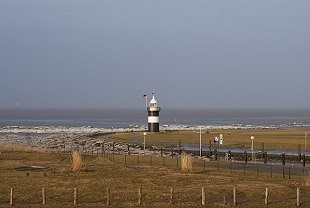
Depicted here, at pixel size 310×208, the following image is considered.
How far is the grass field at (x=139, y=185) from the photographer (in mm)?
32125

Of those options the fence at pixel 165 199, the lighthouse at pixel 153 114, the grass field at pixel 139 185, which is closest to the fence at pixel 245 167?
the grass field at pixel 139 185

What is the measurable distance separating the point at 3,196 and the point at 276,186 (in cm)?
1555

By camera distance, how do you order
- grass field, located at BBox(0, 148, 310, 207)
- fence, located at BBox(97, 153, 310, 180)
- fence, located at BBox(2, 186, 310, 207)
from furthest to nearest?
1. fence, located at BBox(97, 153, 310, 180)
2. grass field, located at BBox(0, 148, 310, 207)
3. fence, located at BBox(2, 186, 310, 207)

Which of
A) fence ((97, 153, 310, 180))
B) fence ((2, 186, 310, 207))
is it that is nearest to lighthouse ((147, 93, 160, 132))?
fence ((97, 153, 310, 180))

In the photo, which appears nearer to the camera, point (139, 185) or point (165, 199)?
point (165, 199)

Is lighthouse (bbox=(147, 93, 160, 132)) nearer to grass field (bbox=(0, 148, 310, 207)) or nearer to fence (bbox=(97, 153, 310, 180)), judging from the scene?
fence (bbox=(97, 153, 310, 180))

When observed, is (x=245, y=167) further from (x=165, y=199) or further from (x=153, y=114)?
(x=153, y=114)

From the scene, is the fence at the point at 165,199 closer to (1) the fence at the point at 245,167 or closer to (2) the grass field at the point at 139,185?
(2) the grass field at the point at 139,185

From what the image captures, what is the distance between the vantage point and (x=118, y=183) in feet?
126

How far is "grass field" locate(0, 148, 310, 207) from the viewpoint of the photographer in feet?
105

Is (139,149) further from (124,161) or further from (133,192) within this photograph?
(133,192)

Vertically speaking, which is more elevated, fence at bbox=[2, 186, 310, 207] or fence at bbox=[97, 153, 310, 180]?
fence at bbox=[97, 153, 310, 180]

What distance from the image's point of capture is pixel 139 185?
3759cm

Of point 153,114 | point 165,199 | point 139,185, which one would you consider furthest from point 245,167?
point 153,114
